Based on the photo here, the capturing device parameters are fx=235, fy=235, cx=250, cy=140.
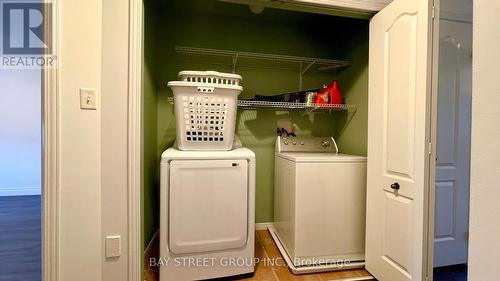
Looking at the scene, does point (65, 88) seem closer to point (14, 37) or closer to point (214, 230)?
point (214, 230)

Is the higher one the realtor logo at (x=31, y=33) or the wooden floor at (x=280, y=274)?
the realtor logo at (x=31, y=33)

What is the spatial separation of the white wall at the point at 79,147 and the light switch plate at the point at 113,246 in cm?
5

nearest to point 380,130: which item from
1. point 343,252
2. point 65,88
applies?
point 343,252

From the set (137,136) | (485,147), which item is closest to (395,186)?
(485,147)

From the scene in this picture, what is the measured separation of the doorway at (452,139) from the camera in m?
1.81

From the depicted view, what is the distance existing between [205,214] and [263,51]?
1735 mm

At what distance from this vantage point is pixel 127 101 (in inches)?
50.8

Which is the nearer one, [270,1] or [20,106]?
[270,1]

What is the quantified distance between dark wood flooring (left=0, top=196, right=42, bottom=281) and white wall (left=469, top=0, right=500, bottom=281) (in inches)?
94.9

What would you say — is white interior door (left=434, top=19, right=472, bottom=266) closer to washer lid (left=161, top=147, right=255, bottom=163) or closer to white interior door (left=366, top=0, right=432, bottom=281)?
white interior door (left=366, top=0, right=432, bottom=281)

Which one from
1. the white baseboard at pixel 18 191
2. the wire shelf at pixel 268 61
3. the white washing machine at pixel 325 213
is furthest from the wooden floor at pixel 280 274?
the white baseboard at pixel 18 191

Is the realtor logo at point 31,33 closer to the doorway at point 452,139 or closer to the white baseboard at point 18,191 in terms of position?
the white baseboard at point 18,191

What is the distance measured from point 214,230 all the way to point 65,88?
46.7 inches

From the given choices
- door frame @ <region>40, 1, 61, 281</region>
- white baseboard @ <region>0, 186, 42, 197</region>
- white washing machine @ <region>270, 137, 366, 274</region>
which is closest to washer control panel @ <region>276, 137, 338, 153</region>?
white washing machine @ <region>270, 137, 366, 274</region>
